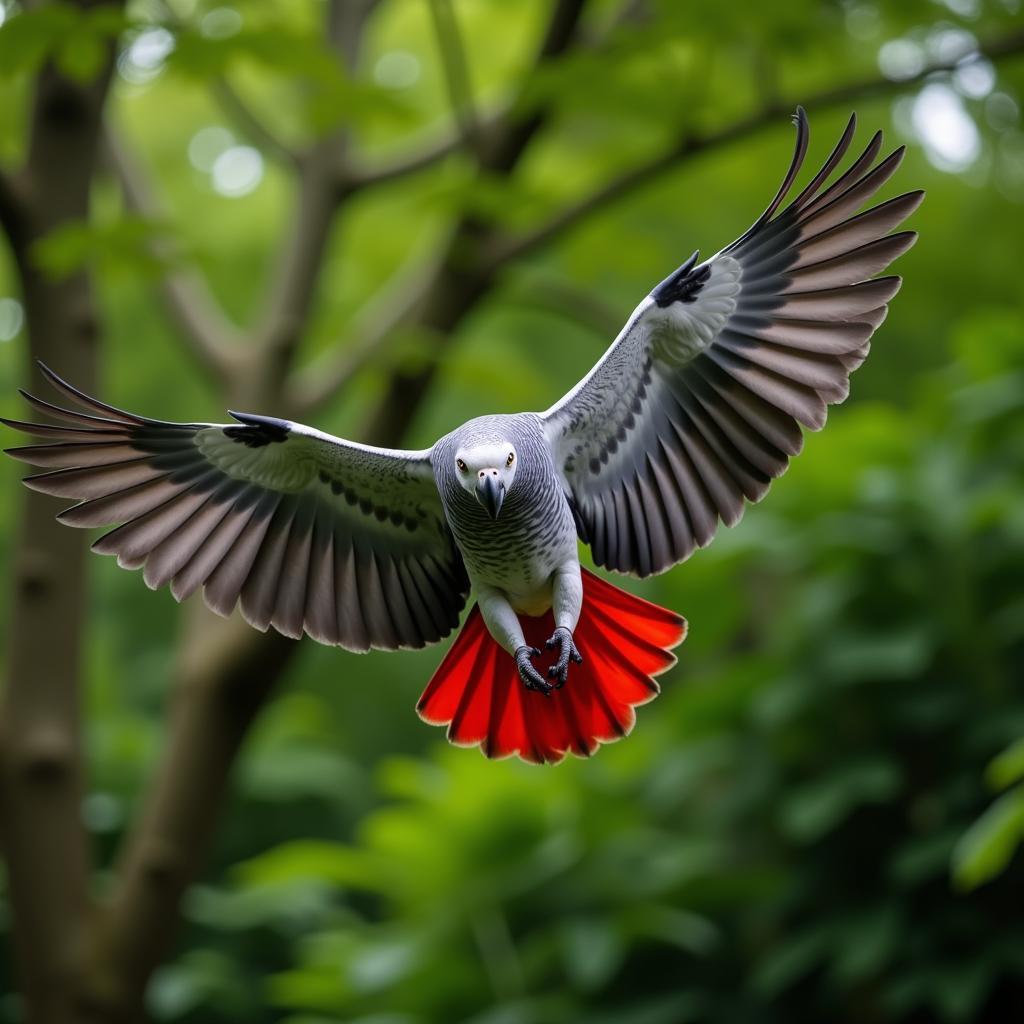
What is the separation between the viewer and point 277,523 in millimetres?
2377

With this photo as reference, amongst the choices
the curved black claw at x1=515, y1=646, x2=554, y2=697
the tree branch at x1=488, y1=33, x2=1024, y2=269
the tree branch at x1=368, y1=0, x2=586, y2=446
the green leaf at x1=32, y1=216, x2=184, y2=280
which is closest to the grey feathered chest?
the curved black claw at x1=515, y1=646, x2=554, y2=697

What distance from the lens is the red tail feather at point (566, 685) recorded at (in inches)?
84.9

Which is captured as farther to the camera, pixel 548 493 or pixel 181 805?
pixel 181 805

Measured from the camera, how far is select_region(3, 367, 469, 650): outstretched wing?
2137mm

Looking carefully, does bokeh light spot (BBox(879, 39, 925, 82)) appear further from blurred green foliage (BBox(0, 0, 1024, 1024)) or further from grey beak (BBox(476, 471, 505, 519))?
grey beak (BBox(476, 471, 505, 519))

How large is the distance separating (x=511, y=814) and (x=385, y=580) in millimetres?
3026

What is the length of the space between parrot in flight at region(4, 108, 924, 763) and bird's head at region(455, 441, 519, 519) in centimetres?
12

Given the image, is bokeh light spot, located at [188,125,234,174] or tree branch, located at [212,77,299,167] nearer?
tree branch, located at [212,77,299,167]

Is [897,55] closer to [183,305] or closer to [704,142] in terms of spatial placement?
[704,142]

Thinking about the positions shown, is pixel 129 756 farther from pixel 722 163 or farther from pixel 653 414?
pixel 653 414

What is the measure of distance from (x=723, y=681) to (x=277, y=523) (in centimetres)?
282

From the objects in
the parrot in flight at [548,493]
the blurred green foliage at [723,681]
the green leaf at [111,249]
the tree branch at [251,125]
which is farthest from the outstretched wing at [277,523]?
the tree branch at [251,125]

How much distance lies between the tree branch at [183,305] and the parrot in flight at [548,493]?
8.28 ft

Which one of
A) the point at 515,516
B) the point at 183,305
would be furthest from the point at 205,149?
the point at 515,516
